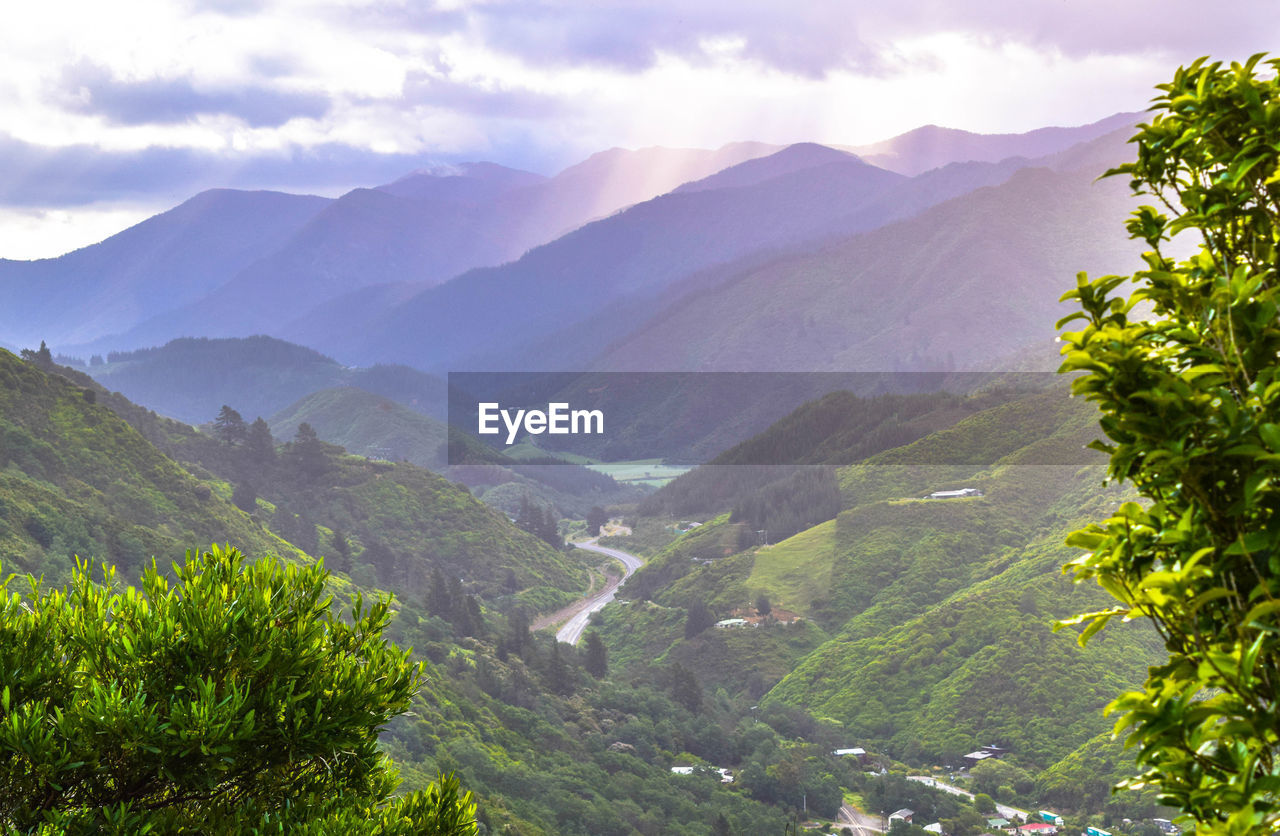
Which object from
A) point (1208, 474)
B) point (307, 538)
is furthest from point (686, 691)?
point (1208, 474)

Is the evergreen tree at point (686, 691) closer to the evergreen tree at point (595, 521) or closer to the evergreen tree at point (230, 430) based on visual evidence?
the evergreen tree at point (230, 430)

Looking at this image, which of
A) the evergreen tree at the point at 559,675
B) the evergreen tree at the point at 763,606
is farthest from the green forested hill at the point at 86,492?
the evergreen tree at the point at 763,606

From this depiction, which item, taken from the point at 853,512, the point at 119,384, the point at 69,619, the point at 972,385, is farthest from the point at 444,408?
the point at 69,619

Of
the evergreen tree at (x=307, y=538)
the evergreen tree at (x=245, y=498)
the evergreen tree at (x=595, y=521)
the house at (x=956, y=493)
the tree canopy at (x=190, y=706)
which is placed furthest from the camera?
the evergreen tree at (x=595, y=521)

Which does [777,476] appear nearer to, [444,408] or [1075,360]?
[1075,360]

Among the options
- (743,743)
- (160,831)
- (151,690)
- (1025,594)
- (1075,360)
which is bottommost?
(743,743)

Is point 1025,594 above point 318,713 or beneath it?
beneath
